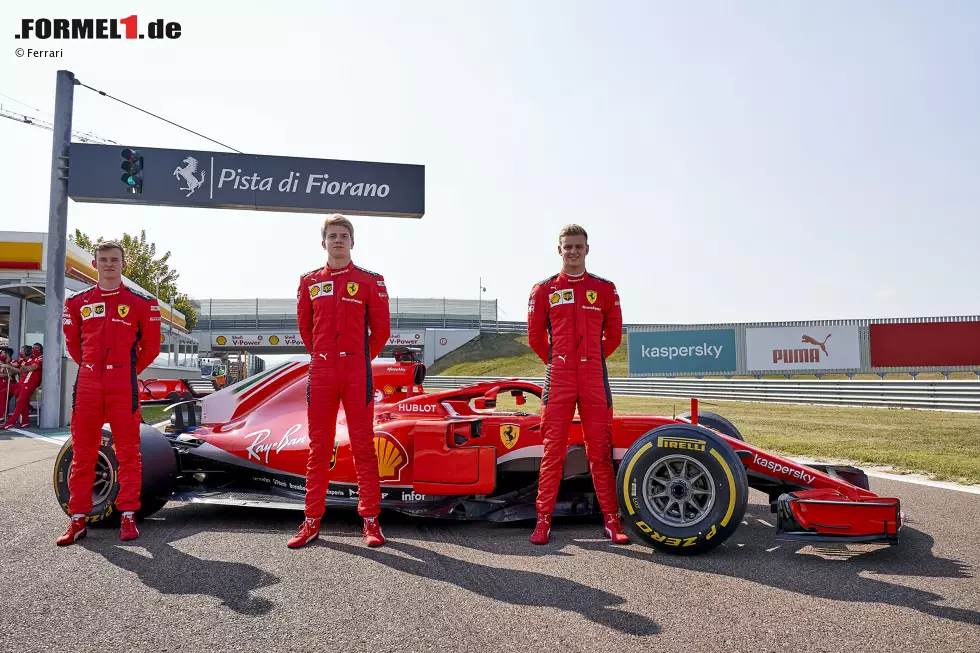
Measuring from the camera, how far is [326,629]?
2.63 m

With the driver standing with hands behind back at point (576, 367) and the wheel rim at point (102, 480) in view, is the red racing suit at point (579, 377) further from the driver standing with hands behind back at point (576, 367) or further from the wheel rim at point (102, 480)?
the wheel rim at point (102, 480)

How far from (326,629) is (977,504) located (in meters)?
4.79

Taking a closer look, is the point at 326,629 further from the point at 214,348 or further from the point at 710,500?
the point at 214,348

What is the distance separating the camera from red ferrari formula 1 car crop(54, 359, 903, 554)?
12.3ft

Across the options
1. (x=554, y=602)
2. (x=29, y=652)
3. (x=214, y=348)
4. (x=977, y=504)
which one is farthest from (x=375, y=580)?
(x=214, y=348)

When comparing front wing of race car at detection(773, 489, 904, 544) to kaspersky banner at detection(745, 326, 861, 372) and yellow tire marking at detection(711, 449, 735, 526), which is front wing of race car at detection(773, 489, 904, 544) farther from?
kaspersky banner at detection(745, 326, 861, 372)

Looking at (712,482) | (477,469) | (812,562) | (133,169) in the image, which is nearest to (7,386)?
(133,169)

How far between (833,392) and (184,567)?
1895cm

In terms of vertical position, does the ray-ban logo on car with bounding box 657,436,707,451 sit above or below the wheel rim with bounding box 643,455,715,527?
above

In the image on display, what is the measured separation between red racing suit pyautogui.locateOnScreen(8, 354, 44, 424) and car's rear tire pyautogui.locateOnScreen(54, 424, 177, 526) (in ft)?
36.9

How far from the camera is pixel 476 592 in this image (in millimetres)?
3100

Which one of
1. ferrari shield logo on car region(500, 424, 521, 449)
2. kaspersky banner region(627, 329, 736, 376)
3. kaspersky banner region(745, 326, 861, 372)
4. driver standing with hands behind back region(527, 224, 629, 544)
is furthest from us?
kaspersky banner region(627, 329, 736, 376)

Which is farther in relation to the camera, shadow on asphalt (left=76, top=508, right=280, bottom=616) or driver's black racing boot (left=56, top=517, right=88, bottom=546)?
driver's black racing boot (left=56, top=517, right=88, bottom=546)

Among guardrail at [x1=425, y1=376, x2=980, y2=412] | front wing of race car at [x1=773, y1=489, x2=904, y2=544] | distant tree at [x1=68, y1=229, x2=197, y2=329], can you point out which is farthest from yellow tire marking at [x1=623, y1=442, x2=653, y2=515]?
distant tree at [x1=68, y1=229, x2=197, y2=329]
